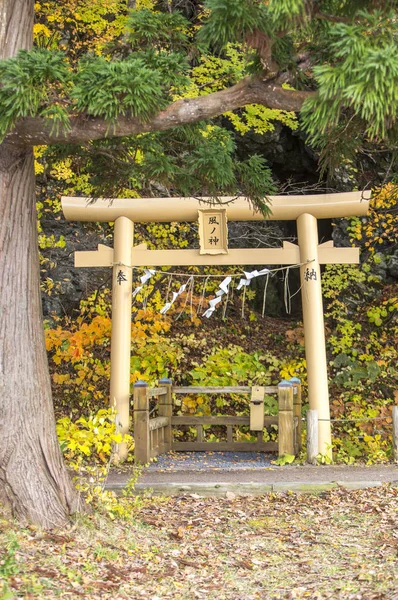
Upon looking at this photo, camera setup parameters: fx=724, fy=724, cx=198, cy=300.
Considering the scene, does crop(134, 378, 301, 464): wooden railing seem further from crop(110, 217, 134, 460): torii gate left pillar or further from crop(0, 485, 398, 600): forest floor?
crop(0, 485, 398, 600): forest floor

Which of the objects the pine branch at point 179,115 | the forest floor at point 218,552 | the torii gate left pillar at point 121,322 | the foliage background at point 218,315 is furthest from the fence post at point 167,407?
the pine branch at point 179,115

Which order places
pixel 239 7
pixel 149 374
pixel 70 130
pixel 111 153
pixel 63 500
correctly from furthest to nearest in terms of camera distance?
1. pixel 149 374
2. pixel 111 153
3. pixel 63 500
4. pixel 70 130
5. pixel 239 7

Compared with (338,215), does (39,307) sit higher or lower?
lower

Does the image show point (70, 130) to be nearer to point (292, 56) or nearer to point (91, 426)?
point (292, 56)

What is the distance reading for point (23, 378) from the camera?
5891 millimetres

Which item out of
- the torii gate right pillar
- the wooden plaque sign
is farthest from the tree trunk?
the torii gate right pillar

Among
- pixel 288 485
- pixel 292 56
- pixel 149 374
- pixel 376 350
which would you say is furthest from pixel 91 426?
Answer: pixel 376 350

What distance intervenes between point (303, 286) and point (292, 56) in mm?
4597

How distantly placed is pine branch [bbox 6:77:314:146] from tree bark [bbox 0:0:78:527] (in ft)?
1.38

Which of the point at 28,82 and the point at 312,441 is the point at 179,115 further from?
the point at 312,441

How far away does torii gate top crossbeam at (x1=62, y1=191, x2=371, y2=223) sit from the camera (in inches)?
379

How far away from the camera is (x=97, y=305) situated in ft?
43.8

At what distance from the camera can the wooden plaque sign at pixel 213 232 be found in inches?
383

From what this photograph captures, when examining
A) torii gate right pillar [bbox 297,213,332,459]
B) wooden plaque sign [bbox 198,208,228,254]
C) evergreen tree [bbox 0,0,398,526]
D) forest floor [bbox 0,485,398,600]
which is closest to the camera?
evergreen tree [bbox 0,0,398,526]
